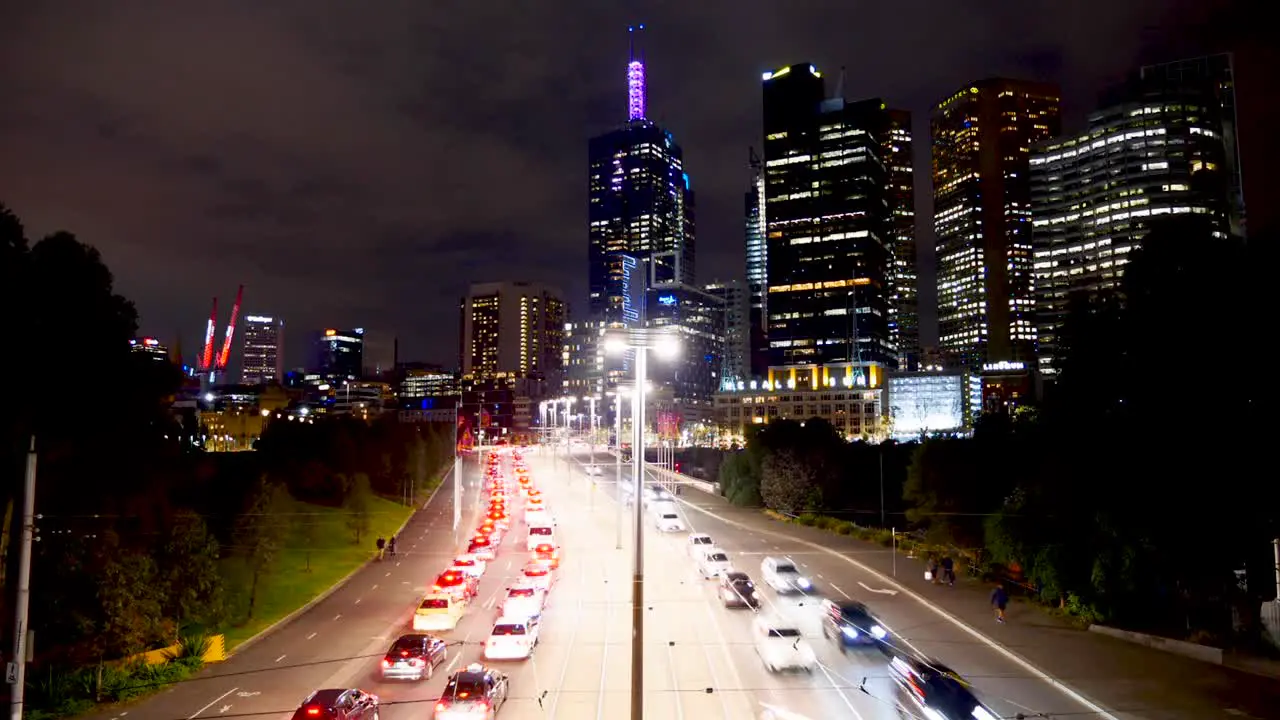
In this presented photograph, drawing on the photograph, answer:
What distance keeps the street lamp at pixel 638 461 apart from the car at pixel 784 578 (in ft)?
53.1

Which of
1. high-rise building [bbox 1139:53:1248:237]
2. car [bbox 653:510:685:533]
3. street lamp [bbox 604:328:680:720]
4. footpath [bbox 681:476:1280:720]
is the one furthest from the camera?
high-rise building [bbox 1139:53:1248:237]

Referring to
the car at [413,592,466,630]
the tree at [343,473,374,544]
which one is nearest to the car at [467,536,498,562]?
the tree at [343,473,374,544]

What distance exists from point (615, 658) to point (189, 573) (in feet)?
40.1

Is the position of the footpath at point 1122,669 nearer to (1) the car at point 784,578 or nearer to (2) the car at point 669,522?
(1) the car at point 784,578

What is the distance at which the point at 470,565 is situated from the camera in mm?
33188

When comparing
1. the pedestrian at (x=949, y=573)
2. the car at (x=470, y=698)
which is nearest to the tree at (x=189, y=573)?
the car at (x=470, y=698)

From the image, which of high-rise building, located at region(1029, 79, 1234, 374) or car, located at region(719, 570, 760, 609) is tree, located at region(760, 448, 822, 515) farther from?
high-rise building, located at region(1029, 79, 1234, 374)

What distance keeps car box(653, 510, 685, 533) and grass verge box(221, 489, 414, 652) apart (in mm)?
14804

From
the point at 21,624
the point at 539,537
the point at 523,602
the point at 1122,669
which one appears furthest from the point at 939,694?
the point at 539,537

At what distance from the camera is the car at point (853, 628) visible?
22609 millimetres

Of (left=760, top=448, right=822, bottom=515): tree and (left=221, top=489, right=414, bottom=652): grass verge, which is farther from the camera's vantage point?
(left=760, top=448, right=822, bottom=515): tree

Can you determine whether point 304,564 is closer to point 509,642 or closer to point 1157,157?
point 509,642

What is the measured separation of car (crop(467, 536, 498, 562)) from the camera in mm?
37094

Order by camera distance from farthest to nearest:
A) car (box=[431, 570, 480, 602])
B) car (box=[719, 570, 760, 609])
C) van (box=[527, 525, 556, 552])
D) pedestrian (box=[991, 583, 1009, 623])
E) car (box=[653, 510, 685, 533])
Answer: car (box=[653, 510, 685, 533])
van (box=[527, 525, 556, 552])
car (box=[719, 570, 760, 609])
car (box=[431, 570, 480, 602])
pedestrian (box=[991, 583, 1009, 623])
